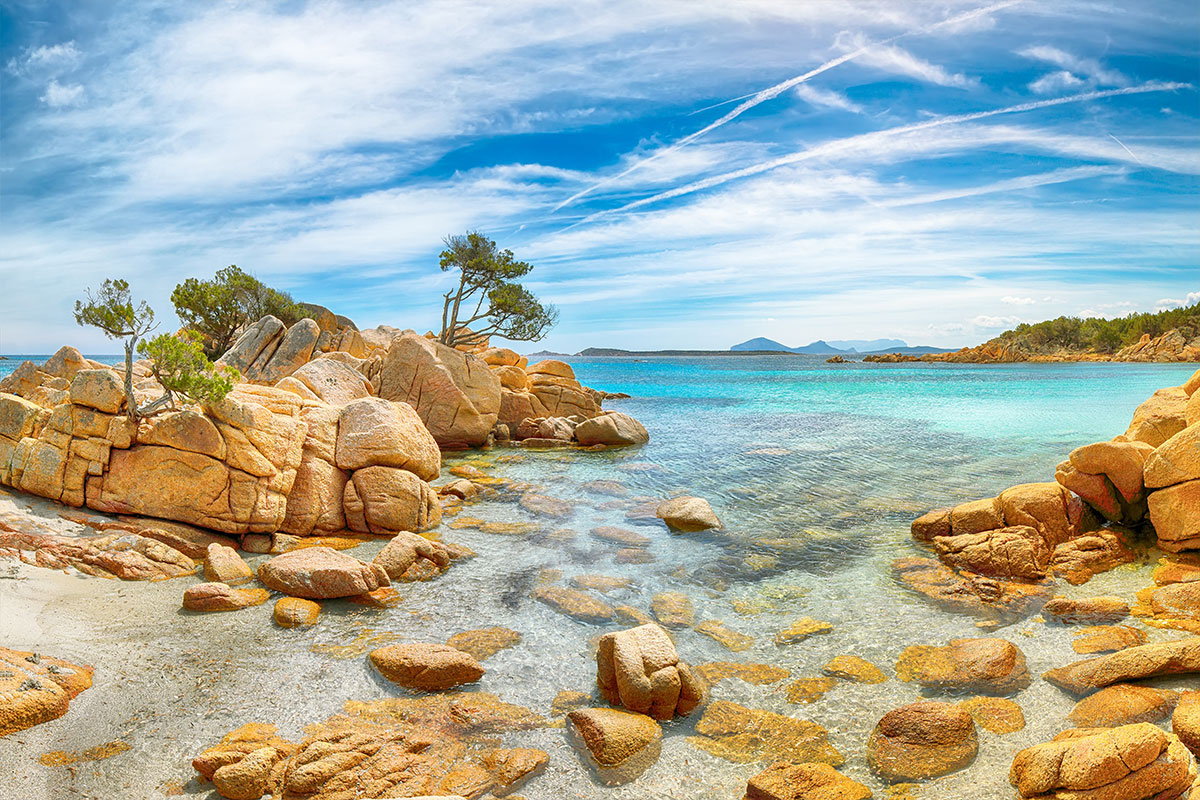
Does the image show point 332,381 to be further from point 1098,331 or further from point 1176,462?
point 1098,331

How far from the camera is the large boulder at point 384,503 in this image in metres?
15.3

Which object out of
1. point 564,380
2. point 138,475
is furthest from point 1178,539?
point 564,380

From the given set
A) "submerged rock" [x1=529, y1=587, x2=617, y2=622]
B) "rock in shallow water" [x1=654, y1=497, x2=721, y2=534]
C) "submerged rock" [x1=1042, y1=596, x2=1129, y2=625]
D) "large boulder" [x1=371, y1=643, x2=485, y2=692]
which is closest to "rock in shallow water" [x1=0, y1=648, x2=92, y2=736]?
"large boulder" [x1=371, y1=643, x2=485, y2=692]

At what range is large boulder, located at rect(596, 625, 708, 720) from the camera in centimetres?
798

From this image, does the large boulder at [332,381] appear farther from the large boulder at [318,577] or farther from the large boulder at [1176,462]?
the large boulder at [1176,462]

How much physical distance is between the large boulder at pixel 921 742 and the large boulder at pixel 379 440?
505 inches

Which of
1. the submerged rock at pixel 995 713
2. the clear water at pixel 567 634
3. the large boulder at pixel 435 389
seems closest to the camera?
the clear water at pixel 567 634

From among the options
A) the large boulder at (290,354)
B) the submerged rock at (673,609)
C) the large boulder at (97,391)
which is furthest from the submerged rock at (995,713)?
the large boulder at (290,354)

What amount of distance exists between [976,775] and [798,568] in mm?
6911

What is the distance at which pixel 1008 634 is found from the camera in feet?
33.1

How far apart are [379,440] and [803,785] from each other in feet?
42.3

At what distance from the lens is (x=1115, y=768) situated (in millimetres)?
5891

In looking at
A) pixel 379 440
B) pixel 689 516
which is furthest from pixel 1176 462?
pixel 379 440

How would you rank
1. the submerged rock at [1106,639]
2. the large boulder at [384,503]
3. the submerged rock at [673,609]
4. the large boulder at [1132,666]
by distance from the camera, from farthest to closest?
the large boulder at [384,503] < the submerged rock at [673,609] < the submerged rock at [1106,639] < the large boulder at [1132,666]
